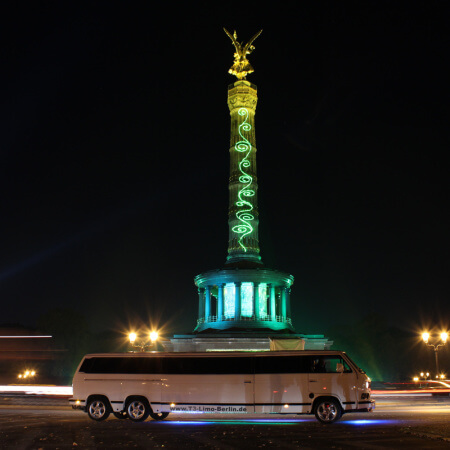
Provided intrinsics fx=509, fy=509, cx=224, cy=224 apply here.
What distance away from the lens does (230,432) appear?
43.5 feet

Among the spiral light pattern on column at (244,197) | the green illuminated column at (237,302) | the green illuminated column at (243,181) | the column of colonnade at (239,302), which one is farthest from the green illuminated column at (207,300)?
the spiral light pattern on column at (244,197)

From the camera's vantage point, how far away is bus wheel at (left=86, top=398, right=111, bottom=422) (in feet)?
52.9

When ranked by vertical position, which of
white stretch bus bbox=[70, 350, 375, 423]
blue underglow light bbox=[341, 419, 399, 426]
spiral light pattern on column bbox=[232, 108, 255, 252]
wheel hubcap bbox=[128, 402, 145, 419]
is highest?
spiral light pattern on column bbox=[232, 108, 255, 252]

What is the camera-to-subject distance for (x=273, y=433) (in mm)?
13047

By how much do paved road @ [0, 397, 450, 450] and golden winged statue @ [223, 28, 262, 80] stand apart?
48254 millimetres

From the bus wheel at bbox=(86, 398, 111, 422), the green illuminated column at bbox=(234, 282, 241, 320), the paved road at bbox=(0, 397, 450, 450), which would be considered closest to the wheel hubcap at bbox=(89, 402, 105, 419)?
the bus wheel at bbox=(86, 398, 111, 422)

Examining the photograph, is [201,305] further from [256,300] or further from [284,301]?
[284,301]

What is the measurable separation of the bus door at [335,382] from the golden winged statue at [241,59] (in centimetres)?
4848

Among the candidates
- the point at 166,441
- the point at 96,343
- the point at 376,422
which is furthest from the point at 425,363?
the point at 166,441

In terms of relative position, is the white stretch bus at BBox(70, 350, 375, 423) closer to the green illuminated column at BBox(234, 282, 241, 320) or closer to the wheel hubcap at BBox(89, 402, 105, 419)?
the wheel hubcap at BBox(89, 402, 105, 419)

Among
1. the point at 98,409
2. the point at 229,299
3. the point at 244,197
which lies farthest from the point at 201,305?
the point at 98,409

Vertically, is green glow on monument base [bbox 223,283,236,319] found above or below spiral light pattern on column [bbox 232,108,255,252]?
below

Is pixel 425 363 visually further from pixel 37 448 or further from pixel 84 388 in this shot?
pixel 37 448

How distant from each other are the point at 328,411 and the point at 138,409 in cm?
590
